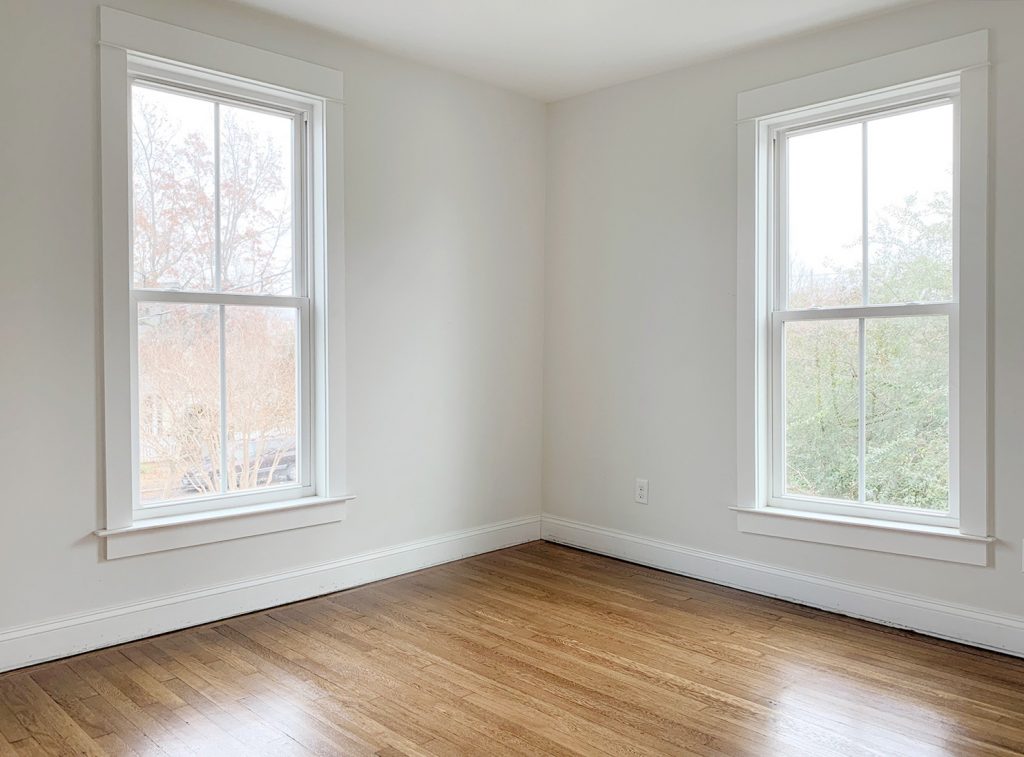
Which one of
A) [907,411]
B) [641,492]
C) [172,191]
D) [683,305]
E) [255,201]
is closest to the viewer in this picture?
[172,191]

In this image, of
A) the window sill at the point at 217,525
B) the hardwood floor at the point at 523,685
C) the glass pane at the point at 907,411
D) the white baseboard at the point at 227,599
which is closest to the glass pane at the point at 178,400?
the window sill at the point at 217,525

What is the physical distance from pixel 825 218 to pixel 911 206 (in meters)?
0.36

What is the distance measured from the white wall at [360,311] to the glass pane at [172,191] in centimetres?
21

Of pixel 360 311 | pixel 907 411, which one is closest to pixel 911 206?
pixel 907 411

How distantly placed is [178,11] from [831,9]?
261 cm

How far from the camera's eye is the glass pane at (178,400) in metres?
3.07

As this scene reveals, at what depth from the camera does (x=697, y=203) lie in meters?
3.82

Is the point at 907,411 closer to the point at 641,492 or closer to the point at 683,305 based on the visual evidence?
the point at 683,305

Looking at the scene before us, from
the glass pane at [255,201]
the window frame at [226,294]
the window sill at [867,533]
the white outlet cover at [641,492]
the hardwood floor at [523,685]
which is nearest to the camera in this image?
the hardwood floor at [523,685]

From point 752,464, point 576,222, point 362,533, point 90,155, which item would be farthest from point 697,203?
point 90,155

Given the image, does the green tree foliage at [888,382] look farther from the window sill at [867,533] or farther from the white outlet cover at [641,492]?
the white outlet cover at [641,492]

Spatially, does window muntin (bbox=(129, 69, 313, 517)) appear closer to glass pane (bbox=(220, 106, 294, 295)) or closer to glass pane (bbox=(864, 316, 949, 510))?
glass pane (bbox=(220, 106, 294, 295))

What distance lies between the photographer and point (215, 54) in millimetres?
3135

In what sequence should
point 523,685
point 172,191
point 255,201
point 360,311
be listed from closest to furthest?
point 523,685
point 172,191
point 255,201
point 360,311
